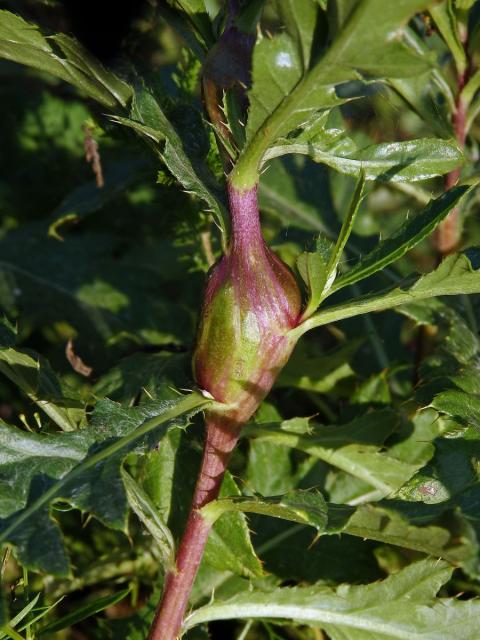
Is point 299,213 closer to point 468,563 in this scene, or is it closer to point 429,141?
point 429,141

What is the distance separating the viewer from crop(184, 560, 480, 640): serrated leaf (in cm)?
127

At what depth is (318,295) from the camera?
1119 mm

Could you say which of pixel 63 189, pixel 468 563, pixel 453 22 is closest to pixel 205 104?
pixel 453 22

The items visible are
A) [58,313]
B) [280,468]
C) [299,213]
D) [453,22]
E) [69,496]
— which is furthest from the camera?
[58,313]

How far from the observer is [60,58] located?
3.62ft

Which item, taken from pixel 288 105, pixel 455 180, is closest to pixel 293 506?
pixel 288 105

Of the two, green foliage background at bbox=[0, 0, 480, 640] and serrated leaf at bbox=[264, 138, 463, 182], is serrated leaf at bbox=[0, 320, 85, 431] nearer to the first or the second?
green foliage background at bbox=[0, 0, 480, 640]

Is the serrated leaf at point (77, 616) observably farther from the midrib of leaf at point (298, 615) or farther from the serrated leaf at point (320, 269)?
the serrated leaf at point (320, 269)

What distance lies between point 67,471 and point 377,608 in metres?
0.57

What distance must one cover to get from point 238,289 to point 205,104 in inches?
10.9

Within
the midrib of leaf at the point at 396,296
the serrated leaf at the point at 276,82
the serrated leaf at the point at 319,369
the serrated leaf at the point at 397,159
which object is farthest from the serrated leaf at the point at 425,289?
the serrated leaf at the point at 319,369

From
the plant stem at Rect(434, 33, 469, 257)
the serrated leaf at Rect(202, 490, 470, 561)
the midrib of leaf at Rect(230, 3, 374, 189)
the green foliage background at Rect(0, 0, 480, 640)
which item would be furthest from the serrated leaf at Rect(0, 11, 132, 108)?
the plant stem at Rect(434, 33, 469, 257)

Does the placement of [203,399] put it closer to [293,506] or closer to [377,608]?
[293,506]

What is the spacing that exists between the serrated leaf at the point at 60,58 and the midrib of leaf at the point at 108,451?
A: 0.45 meters
